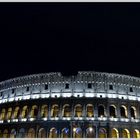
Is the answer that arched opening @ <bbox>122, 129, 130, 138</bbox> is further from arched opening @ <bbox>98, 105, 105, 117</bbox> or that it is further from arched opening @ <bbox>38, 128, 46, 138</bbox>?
arched opening @ <bbox>38, 128, 46, 138</bbox>

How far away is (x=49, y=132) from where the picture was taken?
84.5 feet

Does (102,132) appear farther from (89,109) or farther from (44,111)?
(44,111)

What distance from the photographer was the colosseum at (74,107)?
83.6ft

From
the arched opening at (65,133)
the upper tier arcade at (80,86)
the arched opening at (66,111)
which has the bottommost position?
the arched opening at (65,133)

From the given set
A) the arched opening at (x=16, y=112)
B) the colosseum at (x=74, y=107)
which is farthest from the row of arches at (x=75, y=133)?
the arched opening at (x=16, y=112)

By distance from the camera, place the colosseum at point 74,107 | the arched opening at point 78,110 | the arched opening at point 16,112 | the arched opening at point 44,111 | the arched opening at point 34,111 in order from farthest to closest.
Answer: the arched opening at point 16,112 → the arched opening at point 34,111 → the arched opening at point 44,111 → the arched opening at point 78,110 → the colosseum at point 74,107

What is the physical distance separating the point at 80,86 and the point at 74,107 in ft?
7.61

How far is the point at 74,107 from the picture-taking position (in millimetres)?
26141

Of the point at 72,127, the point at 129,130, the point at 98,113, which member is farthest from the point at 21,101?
the point at 129,130

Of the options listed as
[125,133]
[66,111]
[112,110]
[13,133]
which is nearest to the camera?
[125,133]

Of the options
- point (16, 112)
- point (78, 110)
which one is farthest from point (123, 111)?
point (16, 112)

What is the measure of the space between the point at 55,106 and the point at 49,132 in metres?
2.75

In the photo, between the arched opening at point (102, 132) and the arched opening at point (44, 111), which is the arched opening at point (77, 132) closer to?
the arched opening at point (102, 132)

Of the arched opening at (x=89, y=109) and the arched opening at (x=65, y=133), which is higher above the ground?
the arched opening at (x=89, y=109)
